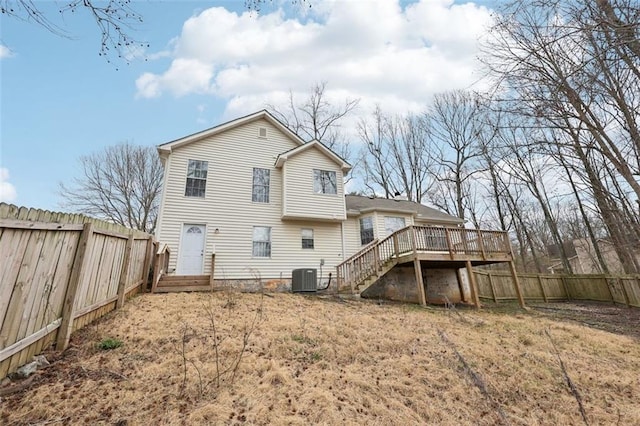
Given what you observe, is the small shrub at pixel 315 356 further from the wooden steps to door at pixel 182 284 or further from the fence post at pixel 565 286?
the fence post at pixel 565 286

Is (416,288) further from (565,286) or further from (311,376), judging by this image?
(565,286)

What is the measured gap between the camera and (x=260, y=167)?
12281 millimetres

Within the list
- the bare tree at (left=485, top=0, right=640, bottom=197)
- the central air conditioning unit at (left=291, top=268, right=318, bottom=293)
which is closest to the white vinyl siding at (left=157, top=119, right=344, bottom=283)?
the central air conditioning unit at (left=291, top=268, right=318, bottom=293)

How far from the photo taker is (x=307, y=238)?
39.8 ft

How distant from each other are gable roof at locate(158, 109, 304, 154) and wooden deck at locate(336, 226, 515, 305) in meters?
6.55

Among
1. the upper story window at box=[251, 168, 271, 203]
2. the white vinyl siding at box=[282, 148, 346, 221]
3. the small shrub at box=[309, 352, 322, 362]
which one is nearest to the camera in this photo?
the small shrub at box=[309, 352, 322, 362]

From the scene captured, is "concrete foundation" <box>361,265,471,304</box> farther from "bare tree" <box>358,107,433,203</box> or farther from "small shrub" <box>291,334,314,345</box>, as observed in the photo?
"bare tree" <box>358,107,433,203</box>

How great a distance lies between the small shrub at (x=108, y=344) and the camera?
3674mm

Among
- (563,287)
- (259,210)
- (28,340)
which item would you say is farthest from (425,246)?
(563,287)

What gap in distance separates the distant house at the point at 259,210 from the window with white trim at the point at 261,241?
0.04 m

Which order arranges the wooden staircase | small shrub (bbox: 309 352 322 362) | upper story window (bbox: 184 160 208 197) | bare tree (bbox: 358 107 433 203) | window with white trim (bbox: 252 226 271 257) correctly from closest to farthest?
small shrub (bbox: 309 352 322 362), the wooden staircase, upper story window (bbox: 184 160 208 197), window with white trim (bbox: 252 226 271 257), bare tree (bbox: 358 107 433 203)

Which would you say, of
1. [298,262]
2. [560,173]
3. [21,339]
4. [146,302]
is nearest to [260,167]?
[298,262]

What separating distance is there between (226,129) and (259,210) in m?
3.98

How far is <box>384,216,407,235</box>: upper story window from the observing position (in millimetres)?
13180
